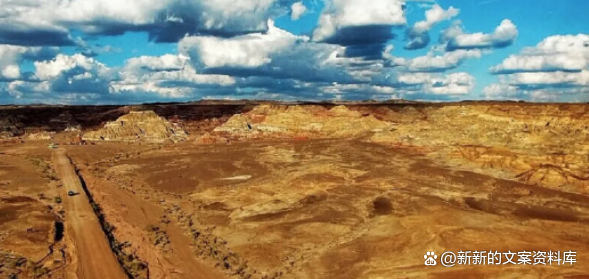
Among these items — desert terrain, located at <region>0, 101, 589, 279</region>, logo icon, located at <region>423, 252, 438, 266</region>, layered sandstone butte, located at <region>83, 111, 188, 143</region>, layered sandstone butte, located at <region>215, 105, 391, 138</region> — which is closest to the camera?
logo icon, located at <region>423, 252, 438, 266</region>

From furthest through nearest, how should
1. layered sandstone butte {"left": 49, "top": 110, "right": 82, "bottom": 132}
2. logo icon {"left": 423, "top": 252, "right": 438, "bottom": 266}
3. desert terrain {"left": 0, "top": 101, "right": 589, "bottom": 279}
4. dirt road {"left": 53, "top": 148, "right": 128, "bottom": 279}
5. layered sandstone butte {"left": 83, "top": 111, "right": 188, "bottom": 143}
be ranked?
layered sandstone butte {"left": 49, "top": 110, "right": 82, "bottom": 132} → layered sandstone butte {"left": 83, "top": 111, "right": 188, "bottom": 143} → desert terrain {"left": 0, "top": 101, "right": 589, "bottom": 279} → logo icon {"left": 423, "top": 252, "right": 438, "bottom": 266} → dirt road {"left": 53, "top": 148, "right": 128, "bottom": 279}

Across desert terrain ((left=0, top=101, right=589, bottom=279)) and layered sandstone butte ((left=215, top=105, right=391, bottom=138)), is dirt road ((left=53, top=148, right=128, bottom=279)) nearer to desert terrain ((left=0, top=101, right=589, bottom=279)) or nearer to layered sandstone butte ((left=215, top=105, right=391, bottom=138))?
desert terrain ((left=0, top=101, right=589, bottom=279))

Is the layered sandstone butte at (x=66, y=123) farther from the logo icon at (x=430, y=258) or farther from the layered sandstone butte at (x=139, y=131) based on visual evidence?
the logo icon at (x=430, y=258)

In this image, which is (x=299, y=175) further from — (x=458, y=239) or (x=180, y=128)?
(x=180, y=128)

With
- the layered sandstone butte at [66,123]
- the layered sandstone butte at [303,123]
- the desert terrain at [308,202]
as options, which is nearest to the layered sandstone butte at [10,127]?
the desert terrain at [308,202]

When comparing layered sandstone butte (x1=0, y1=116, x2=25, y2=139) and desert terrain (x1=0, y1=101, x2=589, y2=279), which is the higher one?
layered sandstone butte (x1=0, y1=116, x2=25, y2=139)

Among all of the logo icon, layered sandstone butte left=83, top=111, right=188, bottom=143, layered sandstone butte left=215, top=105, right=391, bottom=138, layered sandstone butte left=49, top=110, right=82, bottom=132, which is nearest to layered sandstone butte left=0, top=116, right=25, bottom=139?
layered sandstone butte left=49, top=110, right=82, bottom=132
